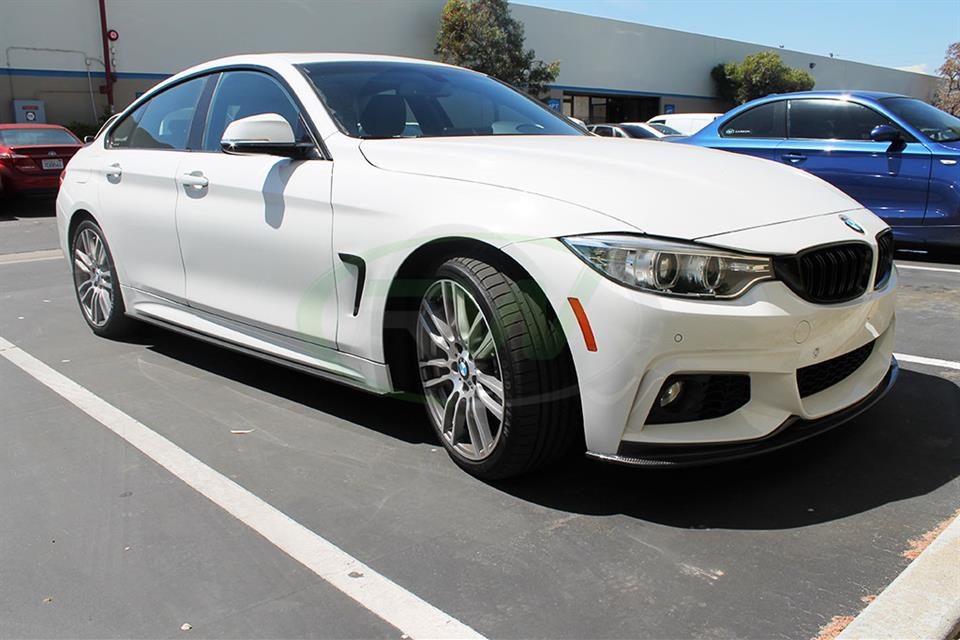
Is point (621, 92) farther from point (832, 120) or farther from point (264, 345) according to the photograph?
point (264, 345)

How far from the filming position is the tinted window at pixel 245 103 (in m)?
3.79

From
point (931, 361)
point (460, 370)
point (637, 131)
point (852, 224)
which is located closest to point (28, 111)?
point (637, 131)

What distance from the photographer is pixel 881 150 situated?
7559mm

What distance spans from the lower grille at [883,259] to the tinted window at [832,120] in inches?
198

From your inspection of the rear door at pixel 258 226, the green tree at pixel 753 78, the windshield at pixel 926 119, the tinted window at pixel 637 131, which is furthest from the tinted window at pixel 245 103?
the green tree at pixel 753 78

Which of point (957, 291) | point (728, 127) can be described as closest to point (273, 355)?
point (957, 291)

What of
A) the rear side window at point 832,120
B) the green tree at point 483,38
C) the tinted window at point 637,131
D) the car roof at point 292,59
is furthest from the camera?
the green tree at point 483,38

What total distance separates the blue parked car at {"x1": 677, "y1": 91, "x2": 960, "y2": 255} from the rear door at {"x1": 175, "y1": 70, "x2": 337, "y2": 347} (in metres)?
5.71

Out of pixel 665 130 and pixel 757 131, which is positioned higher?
pixel 665 130

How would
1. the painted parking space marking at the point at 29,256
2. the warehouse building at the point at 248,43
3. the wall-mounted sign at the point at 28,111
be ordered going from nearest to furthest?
the painted parking space marking at the point at 29,256 → the wall-mounted sign at the point at 28,111 → the warehouse building at the point at 248,43

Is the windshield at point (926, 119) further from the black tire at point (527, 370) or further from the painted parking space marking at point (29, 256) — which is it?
the painted parking space marking at point (29, 256)

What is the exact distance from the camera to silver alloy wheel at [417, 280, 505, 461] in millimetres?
2936

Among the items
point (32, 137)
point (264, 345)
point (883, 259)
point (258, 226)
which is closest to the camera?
point (883, 259)

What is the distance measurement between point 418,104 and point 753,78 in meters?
40.0
